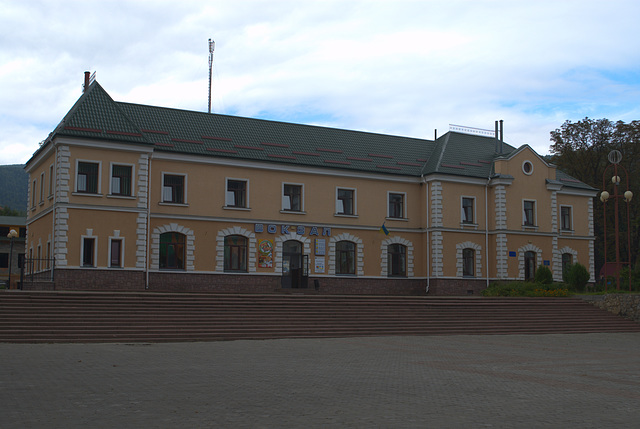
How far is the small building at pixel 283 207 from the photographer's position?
104ft

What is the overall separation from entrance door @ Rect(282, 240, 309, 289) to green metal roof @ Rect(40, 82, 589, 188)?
4.86m

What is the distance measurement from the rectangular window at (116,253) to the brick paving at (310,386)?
1245cm

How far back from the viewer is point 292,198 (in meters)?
37.8

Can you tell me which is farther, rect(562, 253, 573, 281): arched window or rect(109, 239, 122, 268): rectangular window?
rect(562, 253, 573, 281): arched window

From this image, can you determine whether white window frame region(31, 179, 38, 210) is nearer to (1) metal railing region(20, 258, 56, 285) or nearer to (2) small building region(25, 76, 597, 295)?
(2) small building region(25, 76, 597, 295)

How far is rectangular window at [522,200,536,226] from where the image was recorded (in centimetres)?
4175

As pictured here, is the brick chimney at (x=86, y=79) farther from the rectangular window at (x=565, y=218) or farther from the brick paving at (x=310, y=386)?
the rectangular window at (x=565, y=218)

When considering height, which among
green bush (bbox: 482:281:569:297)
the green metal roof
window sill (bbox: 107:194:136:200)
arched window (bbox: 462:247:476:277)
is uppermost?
the green metal roof

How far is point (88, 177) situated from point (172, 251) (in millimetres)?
5525

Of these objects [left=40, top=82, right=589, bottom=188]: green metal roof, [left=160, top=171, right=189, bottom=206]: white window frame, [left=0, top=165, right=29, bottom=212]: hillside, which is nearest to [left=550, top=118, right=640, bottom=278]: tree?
[left=40, top=82, right=589, bottom=188]: green metal roof

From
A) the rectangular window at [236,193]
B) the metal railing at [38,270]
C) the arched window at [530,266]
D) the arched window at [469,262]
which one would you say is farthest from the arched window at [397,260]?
the metal railing at [38,270]

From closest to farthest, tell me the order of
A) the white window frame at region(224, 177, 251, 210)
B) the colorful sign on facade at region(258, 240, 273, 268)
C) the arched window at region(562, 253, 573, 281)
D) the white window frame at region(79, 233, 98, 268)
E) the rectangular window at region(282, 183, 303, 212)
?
the white window frame at region(79, 233, 98, 268), the white window frame at region(224, 177, 251, 210), the colorful sign on facade at region(258, 240, 273, 268), the rectangular window at region(282, 183, 303, 212), the arched window at region(562, 253, 573, 281)

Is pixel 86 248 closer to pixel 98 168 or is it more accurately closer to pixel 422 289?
pixel 98 168

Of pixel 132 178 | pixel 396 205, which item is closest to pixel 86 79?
pixel 132 178
